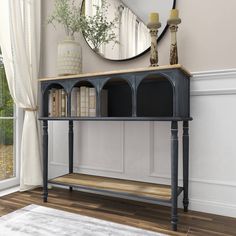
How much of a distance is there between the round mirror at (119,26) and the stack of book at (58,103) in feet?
1.72

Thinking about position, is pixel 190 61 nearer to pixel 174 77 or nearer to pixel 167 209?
pixel 174 77

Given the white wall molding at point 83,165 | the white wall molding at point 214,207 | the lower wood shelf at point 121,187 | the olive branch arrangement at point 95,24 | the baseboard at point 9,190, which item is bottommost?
the baseboard at point 9,190

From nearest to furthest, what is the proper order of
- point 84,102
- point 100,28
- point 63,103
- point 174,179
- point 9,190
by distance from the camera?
point 174,179 < point 84,102 < point 63,103 < point 100,28 < point 9,190

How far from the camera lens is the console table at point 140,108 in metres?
1.50

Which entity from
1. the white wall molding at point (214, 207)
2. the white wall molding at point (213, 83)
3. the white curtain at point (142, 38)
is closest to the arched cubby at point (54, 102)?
the white curtain at point (142, 38)

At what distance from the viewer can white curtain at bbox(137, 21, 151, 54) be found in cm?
197

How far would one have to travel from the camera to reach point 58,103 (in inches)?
78.2

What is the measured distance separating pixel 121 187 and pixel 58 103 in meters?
0.85

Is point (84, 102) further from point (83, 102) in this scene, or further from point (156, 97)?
point (156, 97)

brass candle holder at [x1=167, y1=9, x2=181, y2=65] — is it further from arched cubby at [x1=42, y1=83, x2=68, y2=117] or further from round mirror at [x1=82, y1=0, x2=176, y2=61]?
arched cubby at [x1=42, y1=83, x2=68, y2=117]

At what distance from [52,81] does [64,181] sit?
2.67 ft

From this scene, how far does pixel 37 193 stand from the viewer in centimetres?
218

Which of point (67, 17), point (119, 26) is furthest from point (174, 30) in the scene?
point (67, 17)

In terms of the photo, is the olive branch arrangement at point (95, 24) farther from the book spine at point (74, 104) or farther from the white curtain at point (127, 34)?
the book spine at point (74, 104)
